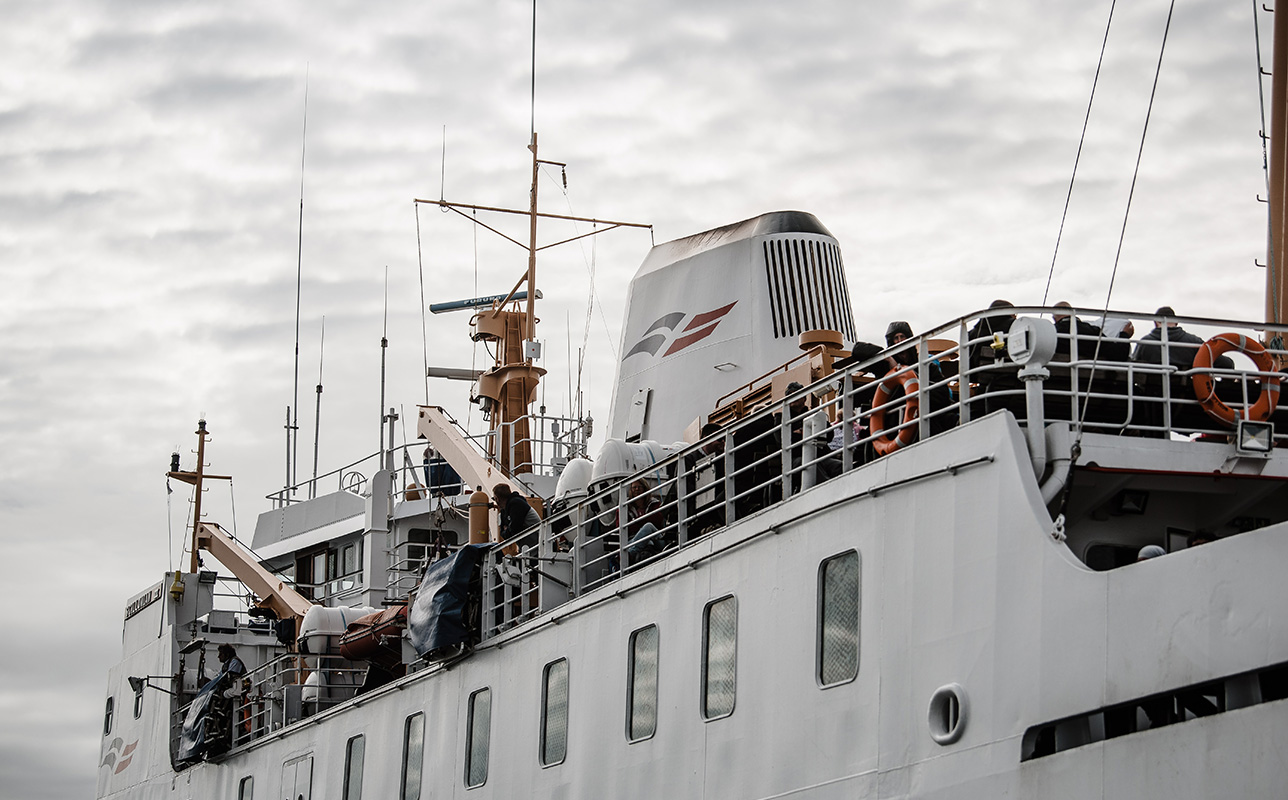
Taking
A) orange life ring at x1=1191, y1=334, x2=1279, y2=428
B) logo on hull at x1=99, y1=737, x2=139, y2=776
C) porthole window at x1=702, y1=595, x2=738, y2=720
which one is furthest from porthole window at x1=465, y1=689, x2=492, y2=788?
logo on hull at x1=99, y1=737, x2=139, y2=776

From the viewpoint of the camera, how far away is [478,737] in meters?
16.6

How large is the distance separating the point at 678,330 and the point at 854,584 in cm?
1017

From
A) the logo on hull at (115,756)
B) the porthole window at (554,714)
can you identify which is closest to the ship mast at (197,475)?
the logo on hull at (115,756)

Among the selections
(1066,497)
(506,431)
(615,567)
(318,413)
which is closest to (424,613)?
(615,567)

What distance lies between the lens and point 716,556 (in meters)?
13.0

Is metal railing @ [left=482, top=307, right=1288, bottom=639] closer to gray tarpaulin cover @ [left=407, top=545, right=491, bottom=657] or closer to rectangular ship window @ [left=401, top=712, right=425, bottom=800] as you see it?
gray tarpaulin cover @ [left=407, top=545, right=491, bottom=657]

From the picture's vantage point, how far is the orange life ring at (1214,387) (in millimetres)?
10562

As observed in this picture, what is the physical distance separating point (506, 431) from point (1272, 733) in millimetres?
16966

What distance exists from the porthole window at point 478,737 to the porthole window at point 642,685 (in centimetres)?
304

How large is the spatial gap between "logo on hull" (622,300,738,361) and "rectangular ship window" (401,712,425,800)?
20.3 ft

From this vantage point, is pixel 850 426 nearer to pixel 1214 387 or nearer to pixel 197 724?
pixel 1214 387

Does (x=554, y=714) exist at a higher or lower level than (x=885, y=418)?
lower

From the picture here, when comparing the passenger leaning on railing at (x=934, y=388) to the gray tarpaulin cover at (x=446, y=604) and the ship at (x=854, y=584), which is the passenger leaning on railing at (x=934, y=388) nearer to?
the ship at (x=854, y=584)

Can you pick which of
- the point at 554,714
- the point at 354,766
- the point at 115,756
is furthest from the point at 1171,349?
the point at 115,756
